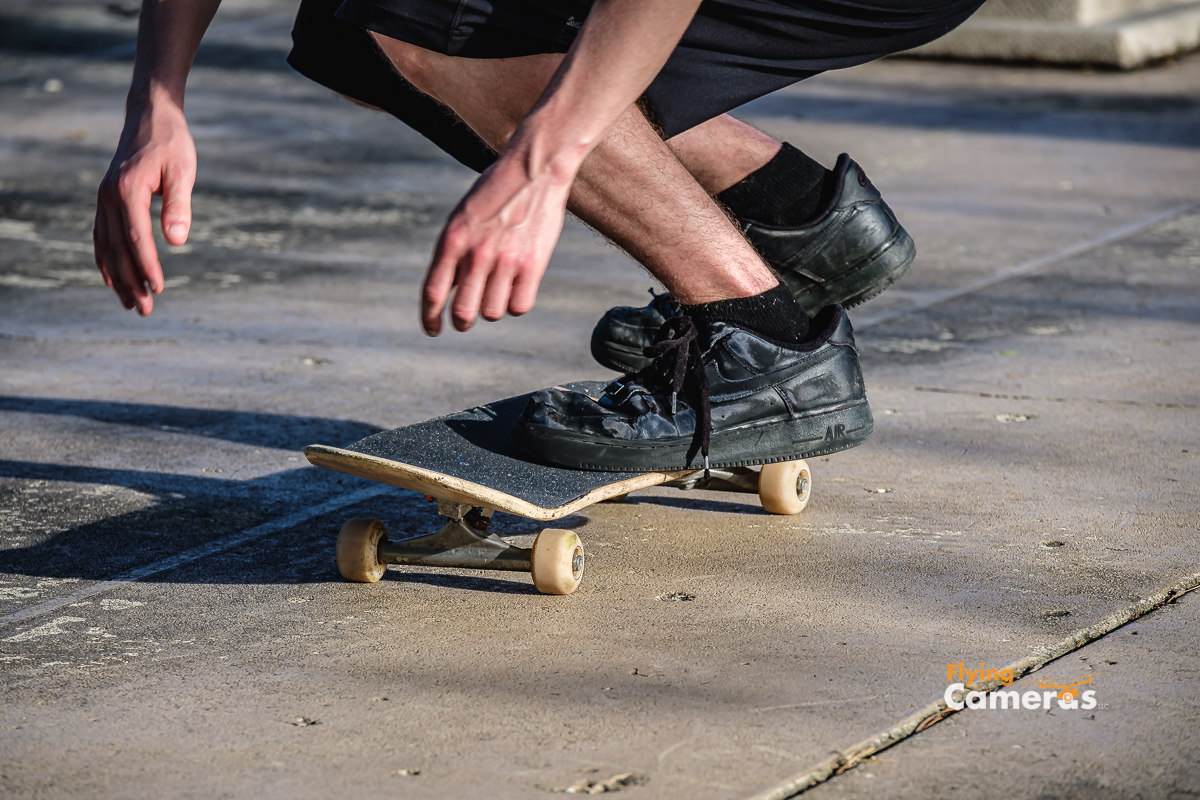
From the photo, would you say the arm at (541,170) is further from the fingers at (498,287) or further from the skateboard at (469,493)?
the skateboard at (469,493)

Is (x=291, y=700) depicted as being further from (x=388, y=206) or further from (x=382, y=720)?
(x=388, y=206)

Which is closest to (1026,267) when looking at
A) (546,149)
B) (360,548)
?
(360,548)

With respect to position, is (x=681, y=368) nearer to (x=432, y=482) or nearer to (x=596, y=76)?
(x=432, y=482)

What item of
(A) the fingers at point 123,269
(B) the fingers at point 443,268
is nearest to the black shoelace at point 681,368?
(B) the fingers at point 443,268

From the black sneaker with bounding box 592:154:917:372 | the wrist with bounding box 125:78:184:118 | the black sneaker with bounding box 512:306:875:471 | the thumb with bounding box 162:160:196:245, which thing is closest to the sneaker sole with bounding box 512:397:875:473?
the black sneaker with bounding box 512:306:875:471

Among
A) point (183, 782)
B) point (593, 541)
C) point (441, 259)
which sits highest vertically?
point (441, 259)

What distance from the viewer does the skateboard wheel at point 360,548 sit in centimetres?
222

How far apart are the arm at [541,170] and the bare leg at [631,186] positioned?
407 mm

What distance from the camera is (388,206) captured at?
5.68 metres

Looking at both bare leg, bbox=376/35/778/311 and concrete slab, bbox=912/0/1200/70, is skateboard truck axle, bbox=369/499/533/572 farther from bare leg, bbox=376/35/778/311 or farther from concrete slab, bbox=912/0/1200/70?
concrete slab, bbox=912/0/1200/70

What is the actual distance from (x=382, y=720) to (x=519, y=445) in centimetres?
68

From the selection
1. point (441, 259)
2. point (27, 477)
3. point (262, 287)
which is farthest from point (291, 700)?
point (262, 287)

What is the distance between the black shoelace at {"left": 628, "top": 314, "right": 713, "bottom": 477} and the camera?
2326 millimetres
